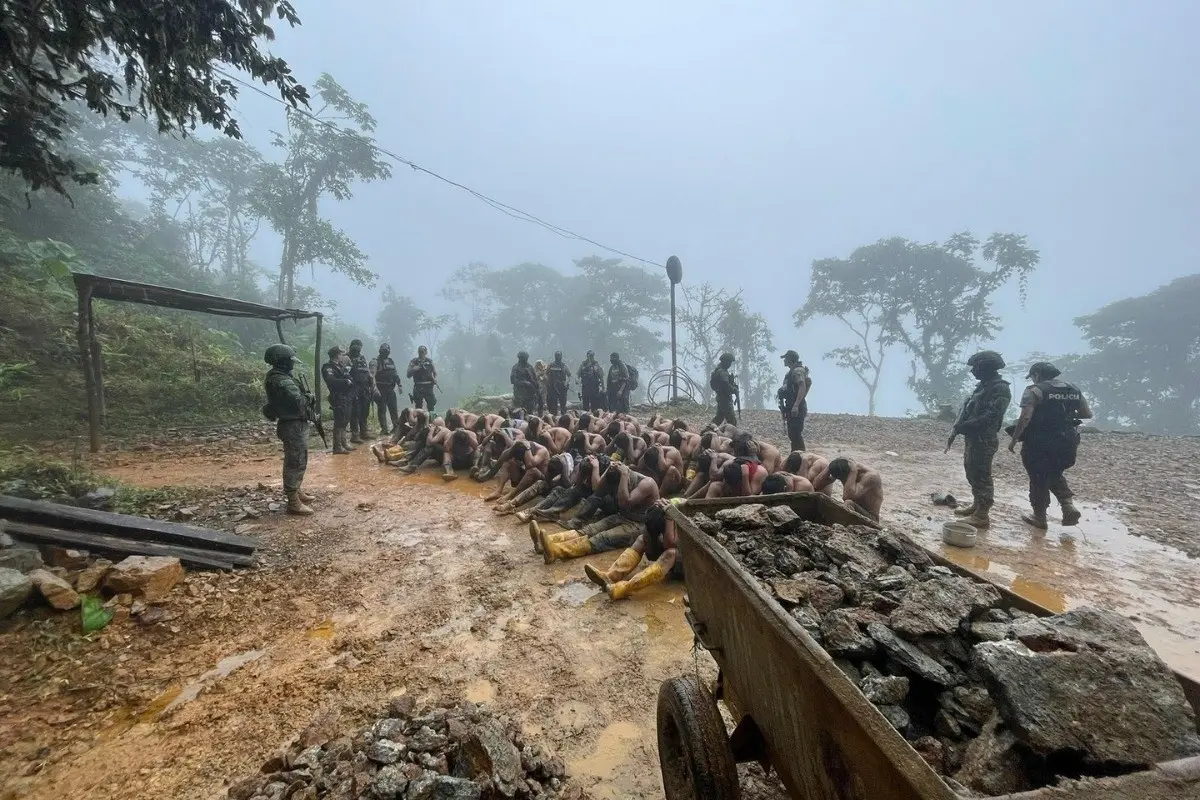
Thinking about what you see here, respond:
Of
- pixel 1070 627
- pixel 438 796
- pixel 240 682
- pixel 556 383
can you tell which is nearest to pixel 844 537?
pixel 1070 627

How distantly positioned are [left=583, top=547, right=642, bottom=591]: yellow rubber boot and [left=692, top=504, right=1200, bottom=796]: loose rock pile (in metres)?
2.45

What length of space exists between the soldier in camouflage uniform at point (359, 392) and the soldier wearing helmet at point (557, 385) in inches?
202

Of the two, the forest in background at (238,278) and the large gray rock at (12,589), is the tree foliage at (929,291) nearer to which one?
the forest in background at (238,278)

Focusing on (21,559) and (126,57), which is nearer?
(21,559)

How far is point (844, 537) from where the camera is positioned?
104 inches

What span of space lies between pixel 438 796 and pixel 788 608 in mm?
1737

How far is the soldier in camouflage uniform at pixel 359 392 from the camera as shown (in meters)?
11.9

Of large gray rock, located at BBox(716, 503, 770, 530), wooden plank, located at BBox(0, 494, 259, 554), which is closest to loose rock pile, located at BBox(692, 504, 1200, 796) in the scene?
large gray rock, located at BBox(716, 503, 770, 530)

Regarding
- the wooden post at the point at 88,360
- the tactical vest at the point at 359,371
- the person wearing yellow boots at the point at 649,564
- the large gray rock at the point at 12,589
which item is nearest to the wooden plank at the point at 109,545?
the large gray rock at the point at 12,589

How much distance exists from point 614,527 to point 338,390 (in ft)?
27.3

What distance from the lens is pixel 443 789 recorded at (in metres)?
2.13

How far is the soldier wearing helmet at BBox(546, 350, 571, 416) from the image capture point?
15.5 m

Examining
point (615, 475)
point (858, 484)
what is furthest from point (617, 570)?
point (858, 484)

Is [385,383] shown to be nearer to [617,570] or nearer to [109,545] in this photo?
[109,545]
